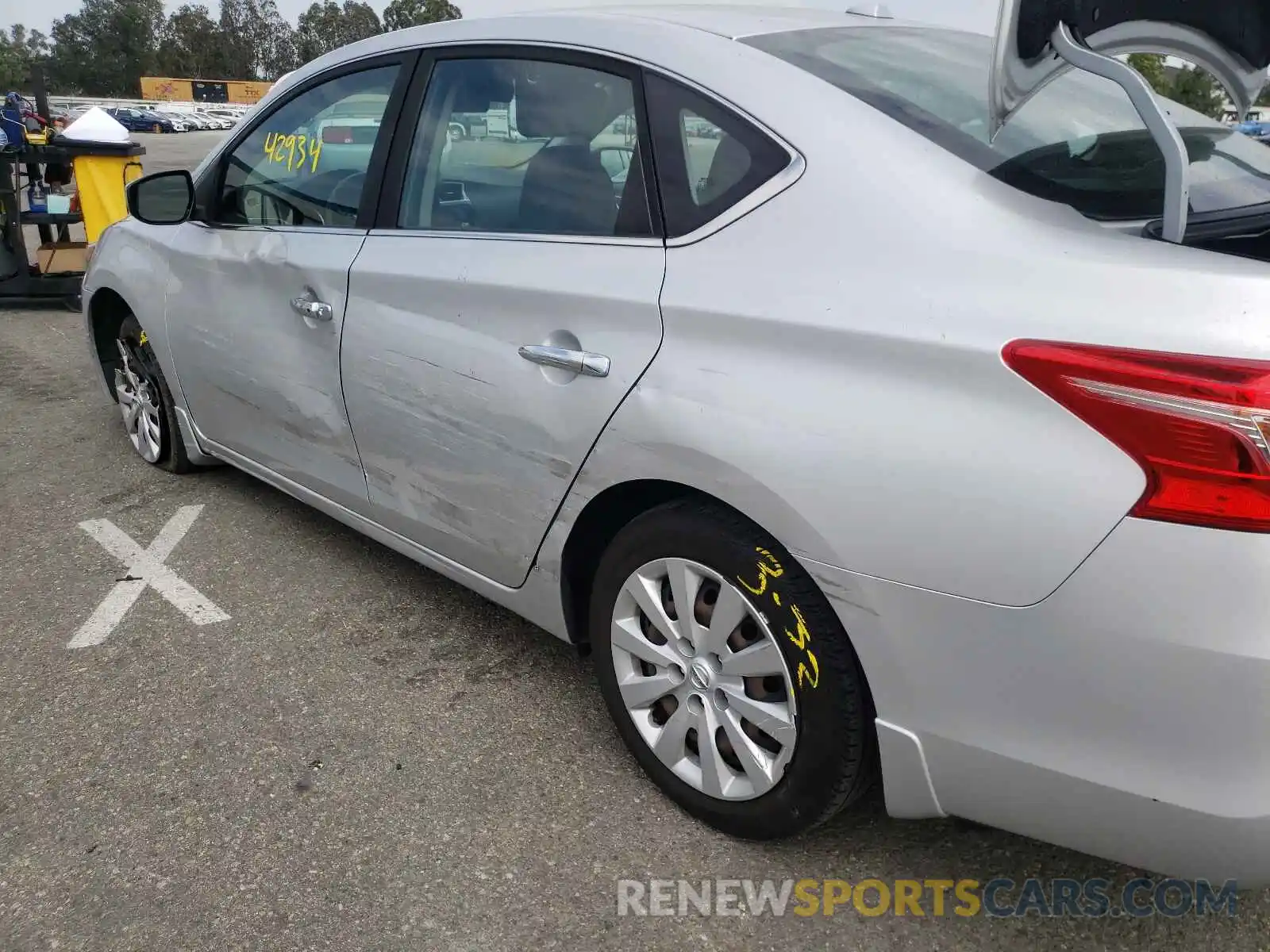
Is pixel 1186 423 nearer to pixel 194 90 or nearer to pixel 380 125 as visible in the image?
pixel 380 125

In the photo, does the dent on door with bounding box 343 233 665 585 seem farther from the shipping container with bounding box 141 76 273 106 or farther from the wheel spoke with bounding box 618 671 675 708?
the shipping container with bounding box 141 76 273 106

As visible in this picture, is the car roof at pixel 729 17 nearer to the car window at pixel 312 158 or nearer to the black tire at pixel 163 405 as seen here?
the car window at pixel 312 158

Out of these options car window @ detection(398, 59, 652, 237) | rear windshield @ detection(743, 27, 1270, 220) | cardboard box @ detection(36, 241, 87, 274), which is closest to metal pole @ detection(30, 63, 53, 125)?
cardboard box @ detection(36, 241, 87, 274)

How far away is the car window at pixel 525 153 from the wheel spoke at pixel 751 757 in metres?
0.99

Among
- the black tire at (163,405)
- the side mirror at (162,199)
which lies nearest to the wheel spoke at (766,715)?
the side mirror at (162,199)

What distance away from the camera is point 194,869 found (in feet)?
6.95

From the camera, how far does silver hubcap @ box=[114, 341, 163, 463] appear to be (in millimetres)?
4164

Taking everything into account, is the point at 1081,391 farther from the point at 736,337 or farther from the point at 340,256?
the point at 340,256

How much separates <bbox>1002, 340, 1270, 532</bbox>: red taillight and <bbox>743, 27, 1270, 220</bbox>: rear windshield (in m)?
0.47

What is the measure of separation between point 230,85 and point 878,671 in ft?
300

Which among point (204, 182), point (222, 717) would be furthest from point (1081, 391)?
point (204, 182)

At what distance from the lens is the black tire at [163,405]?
13.0 feet

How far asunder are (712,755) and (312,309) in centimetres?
163

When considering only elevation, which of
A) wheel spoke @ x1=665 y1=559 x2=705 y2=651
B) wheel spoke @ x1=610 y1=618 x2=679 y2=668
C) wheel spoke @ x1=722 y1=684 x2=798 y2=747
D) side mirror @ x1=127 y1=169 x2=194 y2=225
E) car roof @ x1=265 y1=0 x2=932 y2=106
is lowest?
wheel spoke @ x1=722 y1=684 x2=798 y2=747
